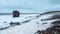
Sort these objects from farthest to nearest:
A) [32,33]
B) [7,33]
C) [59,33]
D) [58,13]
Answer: [58,13]
[7,33]
[32,33]
[59,33]

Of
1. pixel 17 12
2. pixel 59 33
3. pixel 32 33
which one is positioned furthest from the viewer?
pixel 17 12

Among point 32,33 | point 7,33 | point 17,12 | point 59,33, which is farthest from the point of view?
point 17,12

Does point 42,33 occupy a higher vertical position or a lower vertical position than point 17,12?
higher

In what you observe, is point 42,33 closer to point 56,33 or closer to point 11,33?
point 56,33

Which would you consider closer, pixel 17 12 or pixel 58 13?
pixel 58 13

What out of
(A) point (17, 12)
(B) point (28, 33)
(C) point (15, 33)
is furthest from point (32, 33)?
(A) point (17, 12)

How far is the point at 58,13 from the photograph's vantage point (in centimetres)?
2320

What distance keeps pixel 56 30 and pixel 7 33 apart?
12.9 ft

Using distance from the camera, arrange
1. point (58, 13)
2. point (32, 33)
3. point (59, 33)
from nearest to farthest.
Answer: point (59, 33) < point (32, 33) < point (58, 13)

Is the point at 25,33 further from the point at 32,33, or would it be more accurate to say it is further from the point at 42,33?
the point at 42,33

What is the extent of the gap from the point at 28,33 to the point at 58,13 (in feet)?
40.1

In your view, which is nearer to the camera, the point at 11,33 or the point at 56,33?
the point at 56,33

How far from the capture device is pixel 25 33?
1198cm

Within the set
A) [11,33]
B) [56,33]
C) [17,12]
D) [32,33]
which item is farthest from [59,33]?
[17,12]
